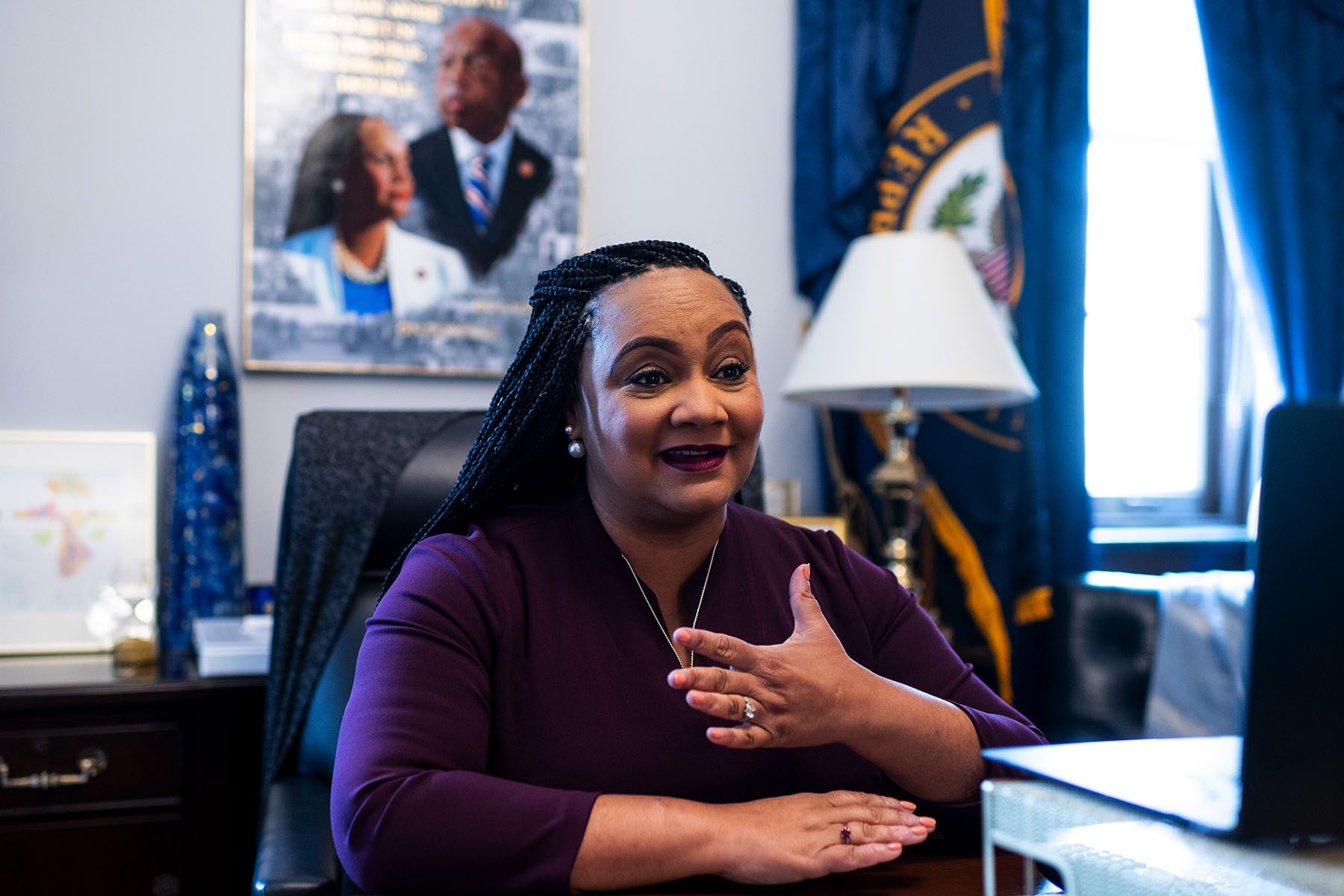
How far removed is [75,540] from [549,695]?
133cm

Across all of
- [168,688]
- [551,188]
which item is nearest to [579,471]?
[168,688]

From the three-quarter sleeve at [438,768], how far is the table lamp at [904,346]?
3.76 ft

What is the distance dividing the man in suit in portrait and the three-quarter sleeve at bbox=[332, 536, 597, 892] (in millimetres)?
1311

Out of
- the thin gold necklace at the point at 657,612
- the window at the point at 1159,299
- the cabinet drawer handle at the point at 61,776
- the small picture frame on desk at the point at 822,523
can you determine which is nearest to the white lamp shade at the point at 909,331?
the small picture frame on desk at the point at 822,523

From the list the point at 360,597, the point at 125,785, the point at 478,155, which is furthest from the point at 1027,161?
the point at 125,785

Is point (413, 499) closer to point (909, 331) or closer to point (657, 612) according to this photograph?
point (657, 612)

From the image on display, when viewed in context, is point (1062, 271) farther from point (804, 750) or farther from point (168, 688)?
point (168, 688)

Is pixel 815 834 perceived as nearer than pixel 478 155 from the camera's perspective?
Yes

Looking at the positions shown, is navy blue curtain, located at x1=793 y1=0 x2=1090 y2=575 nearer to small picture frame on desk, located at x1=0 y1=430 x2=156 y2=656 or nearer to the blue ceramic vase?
the blue ceramic vase

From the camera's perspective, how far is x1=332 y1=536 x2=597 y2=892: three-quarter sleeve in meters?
0.97

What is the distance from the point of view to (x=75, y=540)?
211 centimetres

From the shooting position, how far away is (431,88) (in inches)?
94.7

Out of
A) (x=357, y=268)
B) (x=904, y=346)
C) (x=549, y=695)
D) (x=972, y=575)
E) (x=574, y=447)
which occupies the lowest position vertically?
(x=972, y=575)

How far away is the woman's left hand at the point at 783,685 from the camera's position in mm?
939
